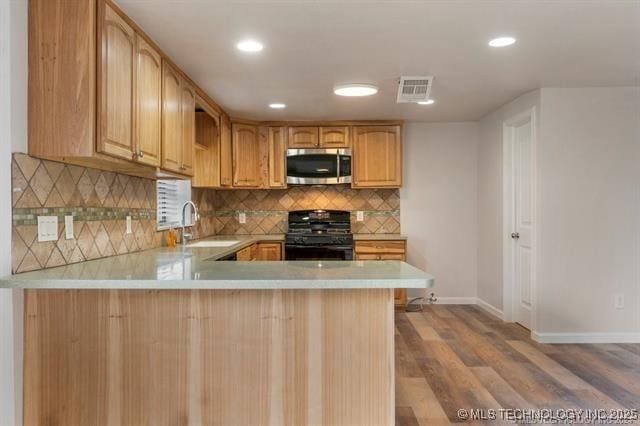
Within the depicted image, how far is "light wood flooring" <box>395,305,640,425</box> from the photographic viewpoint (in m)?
2.59

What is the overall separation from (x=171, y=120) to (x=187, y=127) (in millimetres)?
342

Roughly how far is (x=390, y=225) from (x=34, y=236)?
410 cm

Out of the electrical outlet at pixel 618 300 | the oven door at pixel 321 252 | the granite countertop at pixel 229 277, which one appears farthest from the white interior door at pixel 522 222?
the granite countertop at pixel 229 277

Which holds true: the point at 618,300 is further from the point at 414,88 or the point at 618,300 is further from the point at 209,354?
the point at 209,354

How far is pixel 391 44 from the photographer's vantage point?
2.72 metres

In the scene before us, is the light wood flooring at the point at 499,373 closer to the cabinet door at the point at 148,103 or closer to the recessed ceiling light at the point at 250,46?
the cabinet door at the point at 148,103

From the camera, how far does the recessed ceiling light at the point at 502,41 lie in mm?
2652

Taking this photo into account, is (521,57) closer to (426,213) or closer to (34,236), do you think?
(426,213)

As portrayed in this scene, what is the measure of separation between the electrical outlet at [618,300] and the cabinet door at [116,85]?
4.12 meters

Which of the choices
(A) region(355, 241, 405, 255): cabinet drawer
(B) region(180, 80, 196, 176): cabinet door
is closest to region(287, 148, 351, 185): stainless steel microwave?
(A) region(355, 241, 405, 255): cabinet drawer

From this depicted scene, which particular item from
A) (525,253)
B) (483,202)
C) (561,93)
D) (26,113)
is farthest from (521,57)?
(26,113)

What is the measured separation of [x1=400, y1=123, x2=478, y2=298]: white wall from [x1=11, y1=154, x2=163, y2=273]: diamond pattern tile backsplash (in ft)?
11.0

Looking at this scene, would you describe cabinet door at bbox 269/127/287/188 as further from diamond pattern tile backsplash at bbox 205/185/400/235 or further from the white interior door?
the white interior door

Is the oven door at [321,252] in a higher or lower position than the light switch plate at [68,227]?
lower
